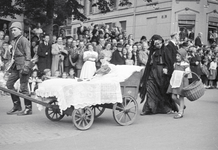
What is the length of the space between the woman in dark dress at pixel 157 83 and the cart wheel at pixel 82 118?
2.48 meters

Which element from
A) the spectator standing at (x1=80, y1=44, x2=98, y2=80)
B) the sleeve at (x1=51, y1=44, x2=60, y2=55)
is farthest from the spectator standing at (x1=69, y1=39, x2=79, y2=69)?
the spectator standing at (x1=80, y1=44, x2=98, y2=80)

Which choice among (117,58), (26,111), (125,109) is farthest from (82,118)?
(117,58)

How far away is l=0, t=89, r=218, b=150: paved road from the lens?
19.5 feet

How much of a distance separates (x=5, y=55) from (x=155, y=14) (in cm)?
1820

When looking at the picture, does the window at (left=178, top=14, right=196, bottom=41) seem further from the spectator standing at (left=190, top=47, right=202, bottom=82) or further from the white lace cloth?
the white lace cloth

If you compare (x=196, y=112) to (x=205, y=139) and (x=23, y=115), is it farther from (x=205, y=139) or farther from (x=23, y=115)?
(x=23, y=115)

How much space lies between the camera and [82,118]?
7242mm

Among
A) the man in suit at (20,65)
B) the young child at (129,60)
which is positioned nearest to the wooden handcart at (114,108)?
the man in suit at (20,65)

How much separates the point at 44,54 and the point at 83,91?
24.0 ft

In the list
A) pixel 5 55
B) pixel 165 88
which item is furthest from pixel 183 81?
pixel 5 55

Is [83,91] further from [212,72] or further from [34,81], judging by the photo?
[212,72]

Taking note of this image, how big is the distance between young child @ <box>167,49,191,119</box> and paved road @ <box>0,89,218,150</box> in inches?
15.5

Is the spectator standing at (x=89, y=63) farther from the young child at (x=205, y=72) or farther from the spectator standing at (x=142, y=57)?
the young child at (x=205, y=72)

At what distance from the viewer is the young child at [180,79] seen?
9031 millimetres
